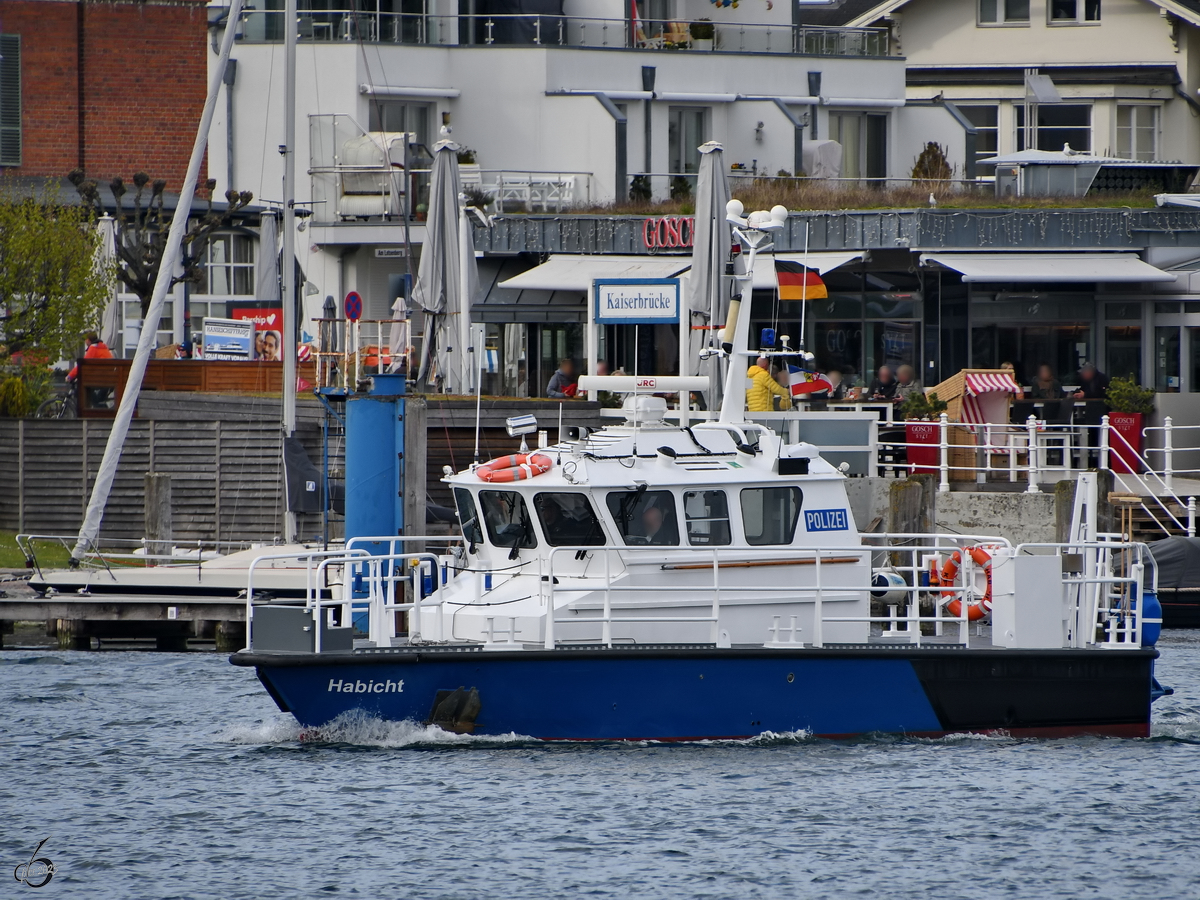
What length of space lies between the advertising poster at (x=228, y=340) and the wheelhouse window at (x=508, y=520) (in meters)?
13.9

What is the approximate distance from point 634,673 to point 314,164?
2139cm

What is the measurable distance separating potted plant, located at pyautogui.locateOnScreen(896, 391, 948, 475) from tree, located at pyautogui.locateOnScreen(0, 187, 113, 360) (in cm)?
1329

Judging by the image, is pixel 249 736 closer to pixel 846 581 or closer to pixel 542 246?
pixel 846 581

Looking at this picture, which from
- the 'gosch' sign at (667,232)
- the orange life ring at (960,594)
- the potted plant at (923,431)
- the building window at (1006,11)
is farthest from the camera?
the building window at (1006,11)

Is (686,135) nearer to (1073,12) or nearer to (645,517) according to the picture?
(1073,12)

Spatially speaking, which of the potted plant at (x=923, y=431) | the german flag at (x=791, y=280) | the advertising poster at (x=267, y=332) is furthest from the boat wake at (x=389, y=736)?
the advertising poster at (x=267, y=332)

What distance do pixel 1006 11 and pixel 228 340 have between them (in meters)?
22.2

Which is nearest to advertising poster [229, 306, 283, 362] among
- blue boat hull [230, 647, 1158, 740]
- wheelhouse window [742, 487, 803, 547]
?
blue boat hull [230, 647, 1158, 740]

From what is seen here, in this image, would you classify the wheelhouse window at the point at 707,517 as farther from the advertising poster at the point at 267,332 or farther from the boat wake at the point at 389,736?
the advertising poster at the point at 267,332

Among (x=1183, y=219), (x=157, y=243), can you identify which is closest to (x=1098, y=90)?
(x=1183, y=219)

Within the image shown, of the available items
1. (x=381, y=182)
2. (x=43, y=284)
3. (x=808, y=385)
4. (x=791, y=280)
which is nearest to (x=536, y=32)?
(x=381, y=182)

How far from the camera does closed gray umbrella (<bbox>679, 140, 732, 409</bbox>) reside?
2359 cm

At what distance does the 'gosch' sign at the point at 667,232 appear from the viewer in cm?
3225

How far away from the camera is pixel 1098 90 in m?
42.0
